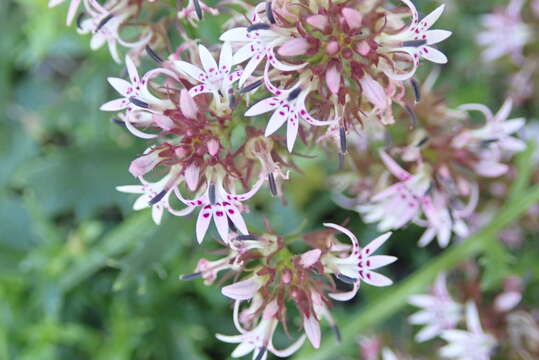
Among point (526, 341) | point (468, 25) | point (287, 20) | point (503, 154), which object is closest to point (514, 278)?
point (526, 341)

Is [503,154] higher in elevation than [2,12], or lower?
lower

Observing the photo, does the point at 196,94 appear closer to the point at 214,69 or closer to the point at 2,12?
the point at 214,69

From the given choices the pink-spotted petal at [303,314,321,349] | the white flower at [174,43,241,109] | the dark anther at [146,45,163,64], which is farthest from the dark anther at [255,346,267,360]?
the dark anther at [146,45,163,64]

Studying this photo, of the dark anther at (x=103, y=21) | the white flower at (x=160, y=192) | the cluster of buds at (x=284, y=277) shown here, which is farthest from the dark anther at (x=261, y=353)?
Result: the dark anther at (x=103, y=21)

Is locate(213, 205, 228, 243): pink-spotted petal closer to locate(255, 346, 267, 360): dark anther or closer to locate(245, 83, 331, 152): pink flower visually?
locate(245, 83, 331, 152): pink flower

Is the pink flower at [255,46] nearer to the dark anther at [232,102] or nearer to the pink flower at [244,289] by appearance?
the dark anther at [232,102]

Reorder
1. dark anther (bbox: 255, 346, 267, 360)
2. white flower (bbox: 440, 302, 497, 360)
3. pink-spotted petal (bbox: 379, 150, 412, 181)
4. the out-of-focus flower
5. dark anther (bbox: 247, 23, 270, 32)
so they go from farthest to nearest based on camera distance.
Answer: the out-of-focus flower < white flower (bbox: 440, 302, 497, 360) < pink-spotted petal (bbox: 379, 150, 412, 181) < dark anther (bbox: 255, 346, 267, 360) < dark anther (bbox: 247, 23, 270, 32)
